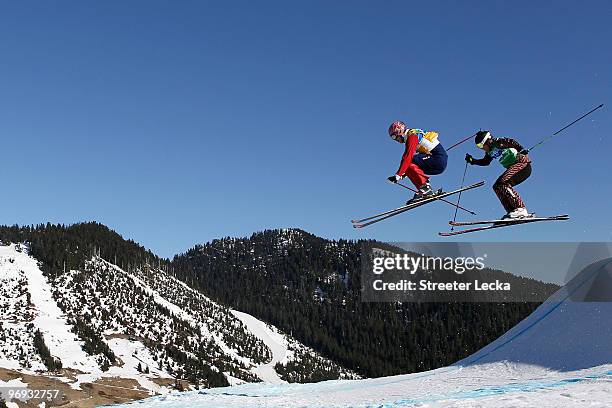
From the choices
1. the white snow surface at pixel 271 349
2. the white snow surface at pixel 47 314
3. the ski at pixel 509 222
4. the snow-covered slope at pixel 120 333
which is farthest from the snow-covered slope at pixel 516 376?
the white snow surface at pixel 271 349

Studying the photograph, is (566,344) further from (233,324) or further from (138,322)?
(233,324)

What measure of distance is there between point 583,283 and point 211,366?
351 feet

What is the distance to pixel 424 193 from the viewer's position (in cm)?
1427

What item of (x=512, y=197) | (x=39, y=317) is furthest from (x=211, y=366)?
(x=512, y=197)

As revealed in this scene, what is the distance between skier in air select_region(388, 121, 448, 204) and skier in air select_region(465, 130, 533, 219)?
1.08m

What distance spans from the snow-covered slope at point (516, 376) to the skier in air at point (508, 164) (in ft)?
14.2

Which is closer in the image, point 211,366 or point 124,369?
point 124,369

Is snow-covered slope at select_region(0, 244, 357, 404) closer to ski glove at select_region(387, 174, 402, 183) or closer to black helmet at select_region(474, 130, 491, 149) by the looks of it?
ski glove at select_region(387, 174, 402, 183)

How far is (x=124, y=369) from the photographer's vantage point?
3748 inches

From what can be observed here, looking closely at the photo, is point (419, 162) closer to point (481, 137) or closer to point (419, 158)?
point (419, 158)

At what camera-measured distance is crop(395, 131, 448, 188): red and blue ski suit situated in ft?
43.2

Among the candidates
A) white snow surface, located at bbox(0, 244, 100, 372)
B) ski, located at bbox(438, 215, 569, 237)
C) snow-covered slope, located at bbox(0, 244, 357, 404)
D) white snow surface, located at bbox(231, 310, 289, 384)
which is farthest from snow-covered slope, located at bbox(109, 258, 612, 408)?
white snow surface, located at bbox(231, 310, 289, 384)

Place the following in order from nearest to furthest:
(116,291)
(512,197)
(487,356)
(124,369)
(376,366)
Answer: (512,197), (487,356), (124,369), (116,291), (376,366)

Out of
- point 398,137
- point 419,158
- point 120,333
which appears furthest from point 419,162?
point 120,333
